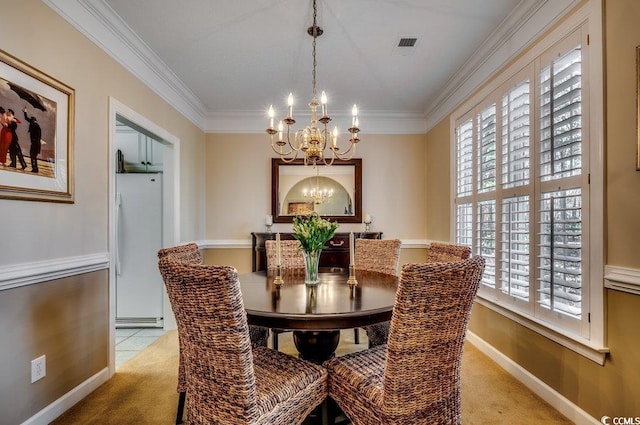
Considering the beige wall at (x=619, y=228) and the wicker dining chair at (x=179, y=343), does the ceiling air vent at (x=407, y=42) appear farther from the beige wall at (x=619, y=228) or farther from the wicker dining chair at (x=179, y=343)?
the wicker dining chair at (x=179, y=343)

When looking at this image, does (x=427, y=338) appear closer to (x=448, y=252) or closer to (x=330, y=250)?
(x=448, y=252)

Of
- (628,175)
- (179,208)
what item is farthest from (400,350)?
(179,208)

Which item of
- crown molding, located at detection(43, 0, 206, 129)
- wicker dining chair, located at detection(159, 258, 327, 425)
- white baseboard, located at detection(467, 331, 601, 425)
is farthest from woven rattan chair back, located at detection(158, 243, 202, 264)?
white baseboard, located at detection(467, 331, 601, 425)

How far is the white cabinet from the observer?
3.77m

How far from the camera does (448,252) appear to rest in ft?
6.71

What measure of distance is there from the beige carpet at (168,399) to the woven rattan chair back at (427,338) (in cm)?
85

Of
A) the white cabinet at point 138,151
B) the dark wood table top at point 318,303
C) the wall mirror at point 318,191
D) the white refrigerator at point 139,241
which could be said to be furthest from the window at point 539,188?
the white cabinet at point 138,151

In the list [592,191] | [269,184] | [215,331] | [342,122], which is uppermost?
[342,122]

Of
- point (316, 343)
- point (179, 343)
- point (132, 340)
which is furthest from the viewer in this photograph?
point (132, 340)

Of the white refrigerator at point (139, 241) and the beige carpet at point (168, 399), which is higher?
the white refrigerator at point (139, 241)

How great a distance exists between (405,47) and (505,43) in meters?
0.74

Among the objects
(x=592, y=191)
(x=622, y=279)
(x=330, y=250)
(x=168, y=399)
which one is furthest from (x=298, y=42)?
(x=168, y=399)

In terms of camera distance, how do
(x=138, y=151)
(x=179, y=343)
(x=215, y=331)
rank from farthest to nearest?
(x=138, y=151)
(x=179, y=343)
(x=215, y=331)

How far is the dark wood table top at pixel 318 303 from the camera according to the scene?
1388 millimetres
